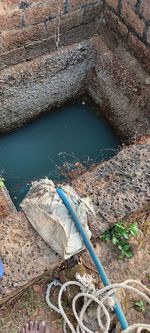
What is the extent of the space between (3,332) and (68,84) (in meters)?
2.79

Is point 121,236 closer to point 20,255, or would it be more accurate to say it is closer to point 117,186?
point 117,186

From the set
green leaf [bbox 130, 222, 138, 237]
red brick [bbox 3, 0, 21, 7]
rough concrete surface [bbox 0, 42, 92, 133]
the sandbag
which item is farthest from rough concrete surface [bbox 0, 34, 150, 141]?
the sandbag

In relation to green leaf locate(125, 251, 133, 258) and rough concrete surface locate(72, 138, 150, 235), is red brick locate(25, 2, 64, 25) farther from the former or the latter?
green leaf locate(125, 251, 133, 258)

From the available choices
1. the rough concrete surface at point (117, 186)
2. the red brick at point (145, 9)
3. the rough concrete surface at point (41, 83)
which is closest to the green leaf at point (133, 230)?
the rough concrete surface at point (117, 186)

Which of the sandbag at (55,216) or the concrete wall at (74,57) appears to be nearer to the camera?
the sandbag at (55,216)

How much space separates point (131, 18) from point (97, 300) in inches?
102

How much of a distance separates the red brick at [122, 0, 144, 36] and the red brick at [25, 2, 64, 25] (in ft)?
1.87

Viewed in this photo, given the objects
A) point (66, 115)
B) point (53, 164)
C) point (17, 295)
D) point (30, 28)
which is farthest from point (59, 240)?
point (66, 115)

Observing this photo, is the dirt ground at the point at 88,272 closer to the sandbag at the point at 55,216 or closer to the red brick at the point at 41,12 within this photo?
the sandbag at the point at 55,216

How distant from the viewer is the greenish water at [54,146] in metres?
3.98

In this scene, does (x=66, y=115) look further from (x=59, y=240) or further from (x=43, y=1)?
(x=59, y=240)

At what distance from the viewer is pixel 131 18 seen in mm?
3658

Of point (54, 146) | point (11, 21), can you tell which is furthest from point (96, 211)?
point (11, 21)

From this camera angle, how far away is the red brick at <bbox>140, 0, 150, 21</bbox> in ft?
11.1
